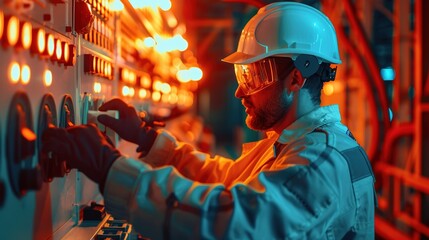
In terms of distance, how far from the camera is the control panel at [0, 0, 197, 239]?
978 mm

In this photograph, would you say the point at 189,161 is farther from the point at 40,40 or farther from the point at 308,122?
the point at 40,40

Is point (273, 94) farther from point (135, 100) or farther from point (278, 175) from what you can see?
point (135, 100)

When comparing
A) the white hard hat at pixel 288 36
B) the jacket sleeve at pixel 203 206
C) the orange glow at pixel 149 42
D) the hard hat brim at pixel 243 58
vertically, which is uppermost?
the orange glow at pixel 149 42

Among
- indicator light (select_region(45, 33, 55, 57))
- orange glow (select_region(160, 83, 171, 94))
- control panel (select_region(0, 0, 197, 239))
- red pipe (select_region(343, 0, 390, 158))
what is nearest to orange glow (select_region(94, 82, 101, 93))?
control panel (select_region(0, 0, 197, 239))

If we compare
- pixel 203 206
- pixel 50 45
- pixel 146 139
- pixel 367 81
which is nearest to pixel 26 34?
pixel 50 45

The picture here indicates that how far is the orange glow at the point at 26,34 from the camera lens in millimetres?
992

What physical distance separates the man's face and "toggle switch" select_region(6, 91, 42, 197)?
0.82 metres

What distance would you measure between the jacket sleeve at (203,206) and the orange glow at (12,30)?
0.38 meters

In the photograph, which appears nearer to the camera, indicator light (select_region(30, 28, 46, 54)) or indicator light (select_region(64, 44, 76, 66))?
indicator light (select_region(30, 28, 46, 54))

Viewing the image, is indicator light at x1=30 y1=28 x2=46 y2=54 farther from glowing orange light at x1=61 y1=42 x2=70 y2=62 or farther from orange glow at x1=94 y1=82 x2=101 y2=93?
orange glow at x1=94 y1=82 x2=101 y2=93

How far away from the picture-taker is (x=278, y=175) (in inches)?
50.1

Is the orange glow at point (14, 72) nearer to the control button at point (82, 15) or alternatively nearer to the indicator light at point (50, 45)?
the indicator light at point (50, 45)

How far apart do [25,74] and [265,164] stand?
0.84m

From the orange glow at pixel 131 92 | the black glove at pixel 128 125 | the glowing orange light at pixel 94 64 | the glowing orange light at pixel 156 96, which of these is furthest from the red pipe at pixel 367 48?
the glowing orange light at pixel 94 64
